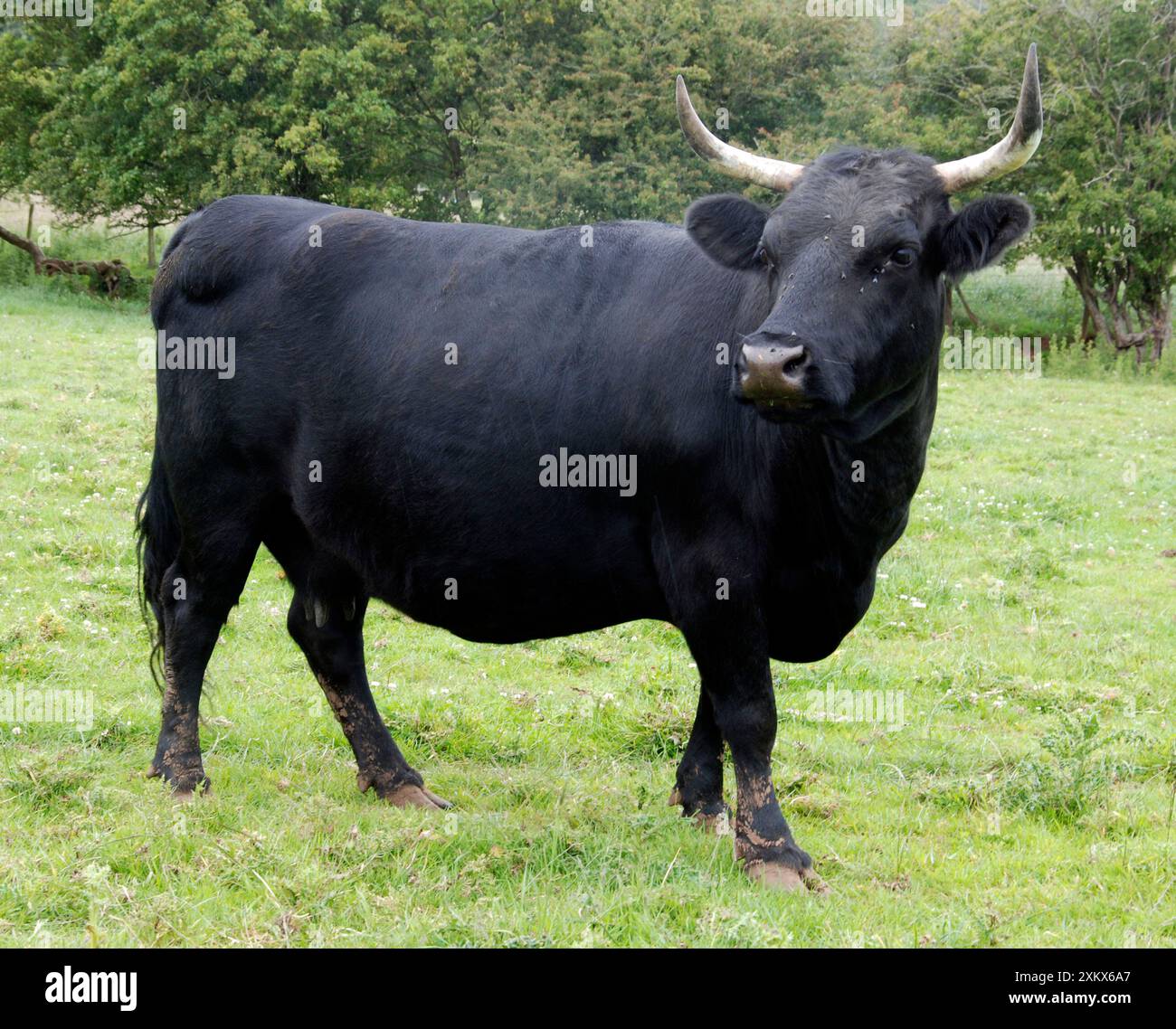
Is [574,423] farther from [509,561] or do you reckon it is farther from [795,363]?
[795,363]

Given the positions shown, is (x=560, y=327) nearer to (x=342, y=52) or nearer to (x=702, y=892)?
(x=702, y=892)

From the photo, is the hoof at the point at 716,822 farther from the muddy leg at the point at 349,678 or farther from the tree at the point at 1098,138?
the tree at the point at 1098,138

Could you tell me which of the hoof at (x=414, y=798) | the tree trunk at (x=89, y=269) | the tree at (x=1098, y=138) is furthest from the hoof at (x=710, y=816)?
the tree trunk at (x=89, y=269)

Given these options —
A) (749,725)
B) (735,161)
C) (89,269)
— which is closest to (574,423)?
(735,161)

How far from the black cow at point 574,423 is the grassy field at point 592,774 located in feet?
1.45

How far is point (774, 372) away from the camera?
13.8 ft

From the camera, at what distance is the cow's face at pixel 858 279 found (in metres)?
4.33

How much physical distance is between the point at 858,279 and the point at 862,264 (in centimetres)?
6

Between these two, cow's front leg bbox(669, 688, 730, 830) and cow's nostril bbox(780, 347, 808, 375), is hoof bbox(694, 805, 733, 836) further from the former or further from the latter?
cow's nostril bbox(780, 347, 808, 375)

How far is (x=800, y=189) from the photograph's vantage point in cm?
491

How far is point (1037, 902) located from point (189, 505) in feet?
13.5

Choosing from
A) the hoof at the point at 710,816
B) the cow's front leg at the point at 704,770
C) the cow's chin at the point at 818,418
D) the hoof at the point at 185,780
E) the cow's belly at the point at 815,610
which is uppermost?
the cow's chin at the point at 818,418
